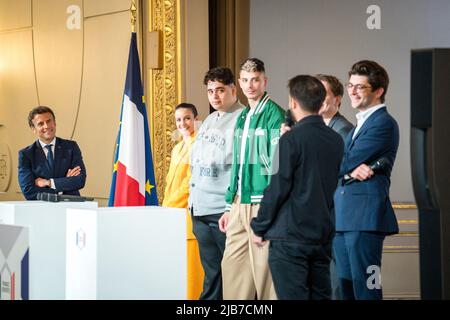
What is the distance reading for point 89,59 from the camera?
22.4 ft

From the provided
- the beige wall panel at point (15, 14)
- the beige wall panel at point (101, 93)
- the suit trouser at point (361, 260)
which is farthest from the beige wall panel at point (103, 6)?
the suit trouser at point (361, 260)

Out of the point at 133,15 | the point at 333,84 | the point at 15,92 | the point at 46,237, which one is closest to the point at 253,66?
the point at 333,84

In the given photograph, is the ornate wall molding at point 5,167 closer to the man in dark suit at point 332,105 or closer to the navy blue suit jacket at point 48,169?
the navy blue suit jacket at point 48,169

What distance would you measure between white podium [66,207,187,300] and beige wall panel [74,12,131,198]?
3395mm

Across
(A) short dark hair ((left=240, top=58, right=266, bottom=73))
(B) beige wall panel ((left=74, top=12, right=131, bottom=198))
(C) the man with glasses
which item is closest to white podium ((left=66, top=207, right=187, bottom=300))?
(A) short dark hair ((left=240, top=58, right=266, bottom=73))

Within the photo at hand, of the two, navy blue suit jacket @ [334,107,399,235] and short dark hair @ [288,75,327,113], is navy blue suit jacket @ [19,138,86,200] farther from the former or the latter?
short dark hair @ [288,75,327,113]

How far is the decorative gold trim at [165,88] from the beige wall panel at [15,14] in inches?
81.0

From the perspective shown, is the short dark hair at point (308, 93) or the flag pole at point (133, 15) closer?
the short dark hair at point (308, 93)

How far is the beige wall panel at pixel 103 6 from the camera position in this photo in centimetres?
636

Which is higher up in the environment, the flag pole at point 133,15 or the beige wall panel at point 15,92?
the flag pole at point 133,15

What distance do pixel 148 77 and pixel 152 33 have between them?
30 cm

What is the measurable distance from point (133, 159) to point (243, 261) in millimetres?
1281

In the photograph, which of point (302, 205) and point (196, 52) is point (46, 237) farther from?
point (196, 52)

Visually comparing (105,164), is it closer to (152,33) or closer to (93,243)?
(152,33)
